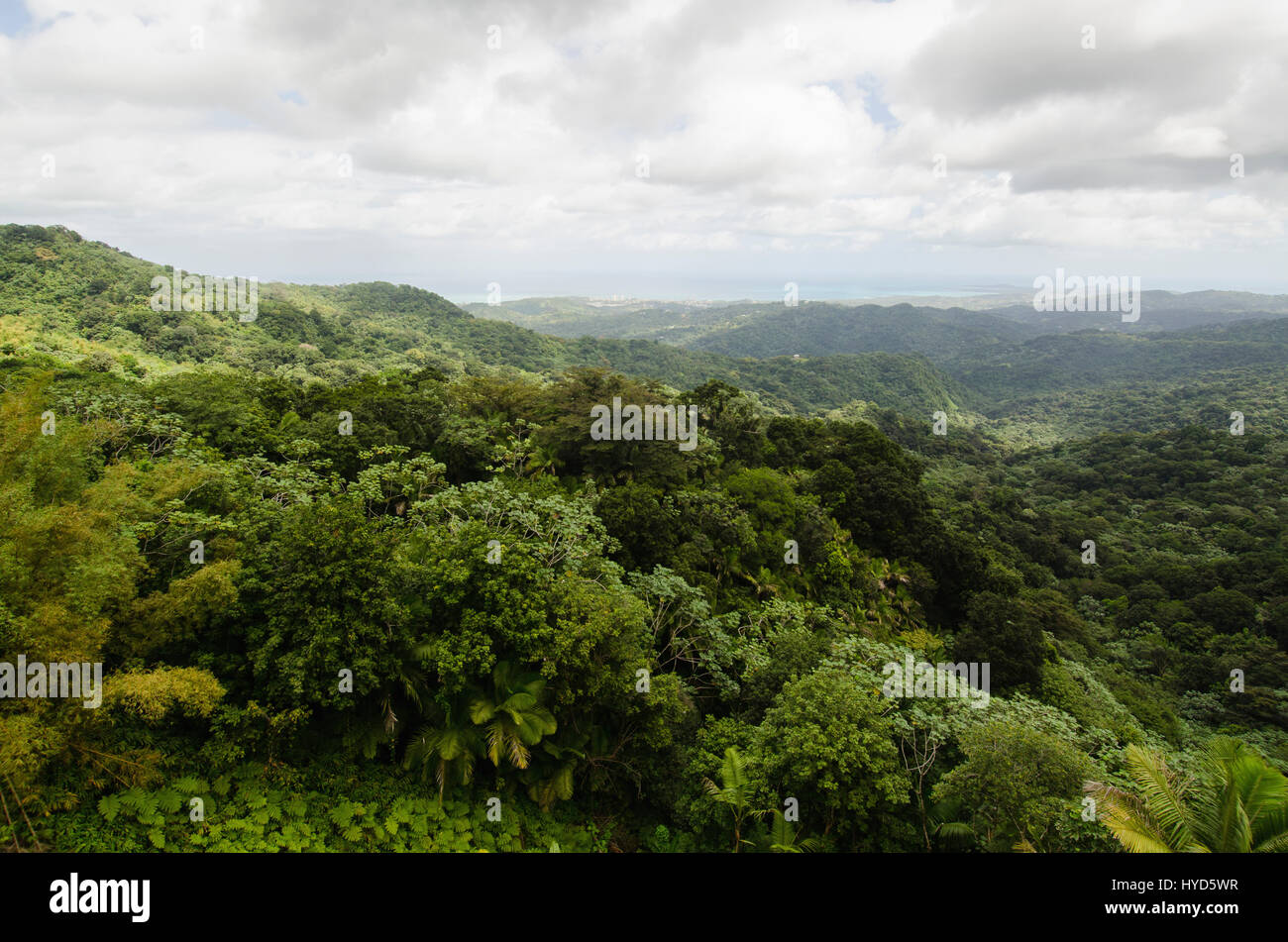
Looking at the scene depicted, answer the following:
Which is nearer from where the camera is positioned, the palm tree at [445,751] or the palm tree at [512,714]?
the palm tree at [512,714]

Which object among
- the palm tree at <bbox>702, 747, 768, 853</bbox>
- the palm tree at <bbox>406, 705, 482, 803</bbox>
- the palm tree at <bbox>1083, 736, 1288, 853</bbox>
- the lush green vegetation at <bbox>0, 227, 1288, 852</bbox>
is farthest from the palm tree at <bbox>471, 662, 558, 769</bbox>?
the palm tree at <bbox>1083, 736, 1288, 853</bbox>

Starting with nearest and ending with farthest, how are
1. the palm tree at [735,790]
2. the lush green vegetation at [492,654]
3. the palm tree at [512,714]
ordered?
the lush green vegetation at [492,654], the palm tree at [512,714], the palm tree at [735,790]

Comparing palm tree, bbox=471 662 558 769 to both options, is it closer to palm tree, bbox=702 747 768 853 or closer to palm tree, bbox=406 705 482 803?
palm tree, bbox=406 705 482 803

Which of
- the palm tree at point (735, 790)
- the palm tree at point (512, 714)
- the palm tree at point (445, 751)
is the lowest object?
the palm tree at point (735, 790)

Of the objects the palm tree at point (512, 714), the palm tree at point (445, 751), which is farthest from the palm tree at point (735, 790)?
the palm tree at point (445, 751)

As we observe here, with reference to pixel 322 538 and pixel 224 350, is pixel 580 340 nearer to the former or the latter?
pixel 224 350

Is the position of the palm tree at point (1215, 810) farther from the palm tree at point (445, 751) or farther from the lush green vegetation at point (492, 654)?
the palm tree at point (445, 751)

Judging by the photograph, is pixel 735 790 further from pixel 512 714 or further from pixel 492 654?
pixel 492 654
